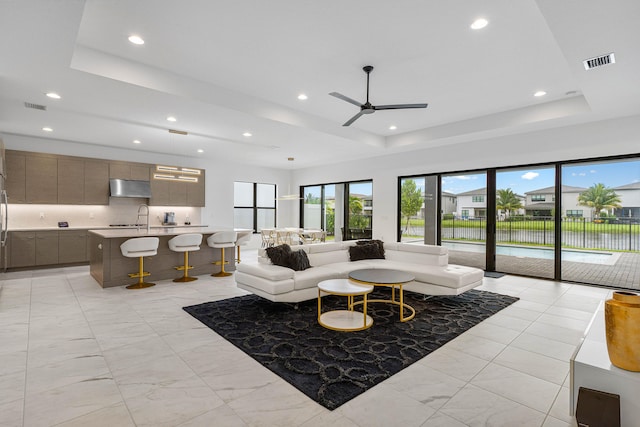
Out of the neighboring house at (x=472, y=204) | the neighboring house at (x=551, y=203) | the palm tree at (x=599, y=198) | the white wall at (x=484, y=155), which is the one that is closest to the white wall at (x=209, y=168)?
the white wall at (x=484, y=155)

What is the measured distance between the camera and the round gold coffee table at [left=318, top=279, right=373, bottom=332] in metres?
3.60

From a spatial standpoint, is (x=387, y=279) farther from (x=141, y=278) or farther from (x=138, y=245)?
(x=141, y=278)

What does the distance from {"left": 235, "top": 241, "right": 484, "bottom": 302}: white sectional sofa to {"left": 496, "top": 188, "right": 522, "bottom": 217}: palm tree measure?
8.14ft

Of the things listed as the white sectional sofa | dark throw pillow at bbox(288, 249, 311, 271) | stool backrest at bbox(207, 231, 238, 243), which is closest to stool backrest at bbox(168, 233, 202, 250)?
stool backrest at bbox(207, 231, 238, 243)

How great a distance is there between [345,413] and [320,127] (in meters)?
5.15

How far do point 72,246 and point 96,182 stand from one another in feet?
5.22

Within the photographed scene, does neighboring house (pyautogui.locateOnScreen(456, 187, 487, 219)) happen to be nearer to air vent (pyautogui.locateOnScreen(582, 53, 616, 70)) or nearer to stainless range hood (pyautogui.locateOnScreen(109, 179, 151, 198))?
air vent (pyautogui.locateOnScreen(582, 53, 616, 70))

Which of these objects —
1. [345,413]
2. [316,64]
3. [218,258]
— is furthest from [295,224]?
[345,413]

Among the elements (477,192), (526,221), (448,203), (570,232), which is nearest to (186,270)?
→ (448,203)

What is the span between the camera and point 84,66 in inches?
145

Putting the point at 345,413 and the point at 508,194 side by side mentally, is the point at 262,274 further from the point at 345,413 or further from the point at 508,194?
the point at 508,194

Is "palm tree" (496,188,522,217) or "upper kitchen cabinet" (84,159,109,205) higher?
"upper kitchen cabinet" (84,159,109,205)

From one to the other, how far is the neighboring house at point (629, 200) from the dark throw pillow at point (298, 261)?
218 inches

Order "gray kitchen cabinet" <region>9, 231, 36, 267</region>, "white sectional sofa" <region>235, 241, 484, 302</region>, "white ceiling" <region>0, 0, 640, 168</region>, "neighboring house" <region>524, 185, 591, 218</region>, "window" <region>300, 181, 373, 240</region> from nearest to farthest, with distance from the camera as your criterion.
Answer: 1. "white ceiling" <region>0, 0, 640, 168</region>
2. "white sectional sofa" <region>235, 241, 484, 302</region>
3. "neighboring house" <region>524, 185, 591, 218</region>
4. "gray kitchen cabinet" <region>9, 231, 36, 267</region>
5. "window" <region>300, 181, 373, 240</region>
